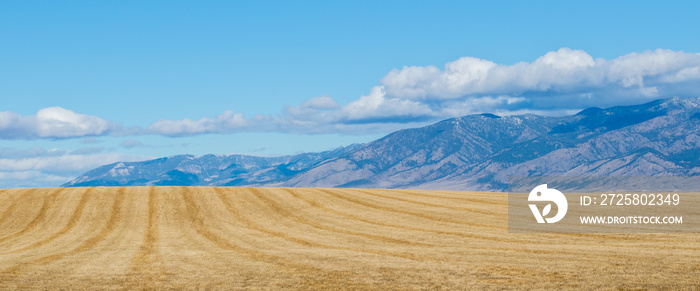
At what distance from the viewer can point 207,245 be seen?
44.7m

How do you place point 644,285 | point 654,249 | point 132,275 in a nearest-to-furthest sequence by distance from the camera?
point 644,285, point 132,275, point 654,249

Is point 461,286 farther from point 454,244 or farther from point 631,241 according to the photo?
point 631,241

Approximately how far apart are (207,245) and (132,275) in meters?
15.9

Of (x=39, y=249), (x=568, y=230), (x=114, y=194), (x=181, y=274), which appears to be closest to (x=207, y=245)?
(x=39, y=249)

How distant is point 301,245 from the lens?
4356 centimetres

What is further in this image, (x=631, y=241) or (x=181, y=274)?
(x=631, y=241)

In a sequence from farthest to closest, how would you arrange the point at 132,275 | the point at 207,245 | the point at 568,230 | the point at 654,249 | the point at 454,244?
the point at 568,230, the point at 207,245, the point at 454,244, the point at 654,249, the point at 132,275

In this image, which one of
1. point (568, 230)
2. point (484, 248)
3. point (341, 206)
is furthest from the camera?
point (341, 206)

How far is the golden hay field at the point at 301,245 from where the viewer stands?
87.9 feet

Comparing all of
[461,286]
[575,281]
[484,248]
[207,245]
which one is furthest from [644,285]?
[207,245]

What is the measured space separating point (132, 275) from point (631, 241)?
28723 mm

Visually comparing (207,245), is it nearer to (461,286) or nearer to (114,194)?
(461,286)

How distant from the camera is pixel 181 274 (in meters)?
29.1

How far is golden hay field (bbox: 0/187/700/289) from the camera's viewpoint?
87.9 feet
